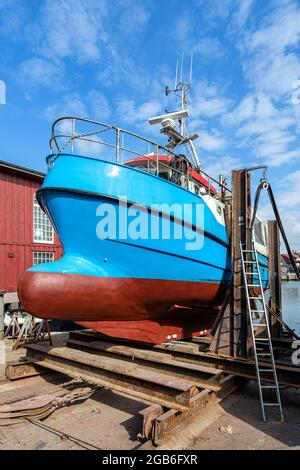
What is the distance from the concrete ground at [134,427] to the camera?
3549 millimetres

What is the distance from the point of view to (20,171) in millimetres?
11859

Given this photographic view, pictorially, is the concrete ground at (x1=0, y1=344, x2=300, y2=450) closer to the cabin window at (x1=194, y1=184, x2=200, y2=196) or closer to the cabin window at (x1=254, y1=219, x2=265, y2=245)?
the cabin window at (x1=194, y1=184, x2=200, y2=196)

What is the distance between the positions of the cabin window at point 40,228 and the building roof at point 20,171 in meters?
0.82

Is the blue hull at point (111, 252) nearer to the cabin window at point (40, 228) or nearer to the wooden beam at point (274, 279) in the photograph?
the wooden beam at point (274, 279)

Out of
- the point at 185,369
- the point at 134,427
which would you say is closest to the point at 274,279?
the point at 185,369

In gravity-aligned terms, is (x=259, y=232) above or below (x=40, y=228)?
below

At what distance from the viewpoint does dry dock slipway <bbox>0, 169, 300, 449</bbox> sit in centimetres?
390

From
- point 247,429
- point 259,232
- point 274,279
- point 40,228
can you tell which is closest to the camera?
point 247,429

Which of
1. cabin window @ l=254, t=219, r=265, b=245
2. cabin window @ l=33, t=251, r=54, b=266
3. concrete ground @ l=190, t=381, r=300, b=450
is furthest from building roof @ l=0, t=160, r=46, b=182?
concrete ground @ l=190, t=381, r=300, b=450

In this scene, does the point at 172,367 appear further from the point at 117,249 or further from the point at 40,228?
the point at 40,228

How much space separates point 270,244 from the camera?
24.4ft

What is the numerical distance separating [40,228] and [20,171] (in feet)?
7.19

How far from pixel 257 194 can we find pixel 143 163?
110 inches
